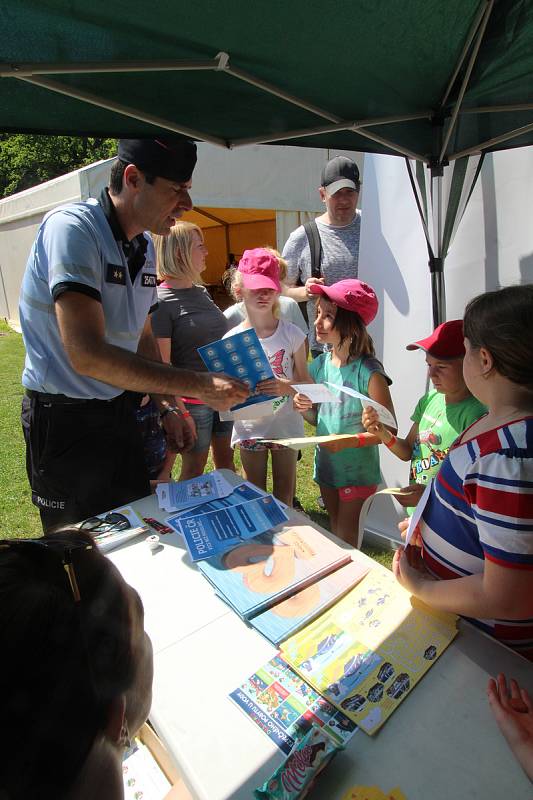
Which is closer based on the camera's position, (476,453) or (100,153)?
(476,453)

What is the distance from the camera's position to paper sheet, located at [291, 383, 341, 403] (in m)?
1.86

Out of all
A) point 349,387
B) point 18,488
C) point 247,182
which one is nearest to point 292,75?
point 349,387

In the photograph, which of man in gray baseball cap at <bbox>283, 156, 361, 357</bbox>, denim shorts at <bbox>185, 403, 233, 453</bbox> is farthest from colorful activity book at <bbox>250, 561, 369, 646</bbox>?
man in gray baseball cap at <bbox>283, 156, 361, 357</bbox>

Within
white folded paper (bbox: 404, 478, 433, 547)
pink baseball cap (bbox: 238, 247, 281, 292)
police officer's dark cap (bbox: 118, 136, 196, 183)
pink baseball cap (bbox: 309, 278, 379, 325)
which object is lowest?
white folded paper (bbox: 404, 478, 433, 547)

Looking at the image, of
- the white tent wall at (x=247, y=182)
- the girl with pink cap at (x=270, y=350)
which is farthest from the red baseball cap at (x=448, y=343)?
the white tent wall at (x=247, y=182)

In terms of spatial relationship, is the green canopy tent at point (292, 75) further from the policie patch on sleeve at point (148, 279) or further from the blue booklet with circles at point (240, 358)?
the blue booklet with circles at point (240, 358)

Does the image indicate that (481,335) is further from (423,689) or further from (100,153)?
(100,153)

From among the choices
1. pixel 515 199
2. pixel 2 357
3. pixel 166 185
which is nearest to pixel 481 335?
pixel 166 185

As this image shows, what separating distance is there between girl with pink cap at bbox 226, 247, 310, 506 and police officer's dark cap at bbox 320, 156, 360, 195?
0.74 meters

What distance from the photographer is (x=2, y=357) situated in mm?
9750

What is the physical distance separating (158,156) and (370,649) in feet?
5.71

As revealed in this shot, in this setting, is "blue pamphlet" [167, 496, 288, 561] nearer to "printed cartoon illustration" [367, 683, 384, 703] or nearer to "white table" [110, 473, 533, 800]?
"white table" [110, 473, 533, 800]

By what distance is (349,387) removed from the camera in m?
2.18

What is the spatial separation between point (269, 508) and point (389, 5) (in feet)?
5.12
